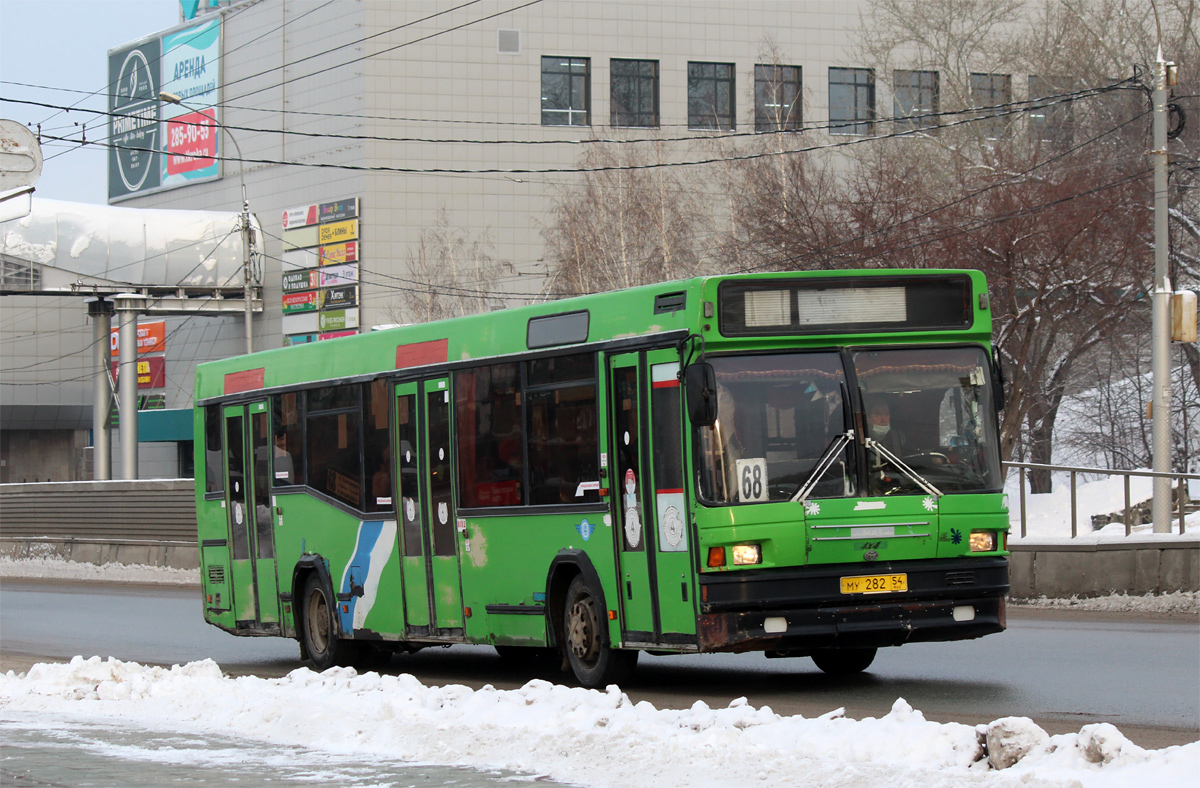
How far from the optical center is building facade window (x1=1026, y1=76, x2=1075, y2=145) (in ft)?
123

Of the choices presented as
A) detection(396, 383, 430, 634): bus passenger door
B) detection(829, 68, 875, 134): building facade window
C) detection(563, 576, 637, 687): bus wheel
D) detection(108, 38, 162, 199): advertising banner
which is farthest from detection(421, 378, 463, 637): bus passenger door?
detection(108, 38, 162, 199): advertising banner

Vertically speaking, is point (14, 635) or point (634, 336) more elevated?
point (634, 336)

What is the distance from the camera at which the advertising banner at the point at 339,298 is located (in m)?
59.8

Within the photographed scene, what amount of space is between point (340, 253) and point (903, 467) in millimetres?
51101

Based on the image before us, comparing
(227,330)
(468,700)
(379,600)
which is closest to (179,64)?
(227,330)

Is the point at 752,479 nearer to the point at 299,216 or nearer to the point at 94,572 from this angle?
the point at 94,572

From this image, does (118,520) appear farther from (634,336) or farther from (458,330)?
(634,336)

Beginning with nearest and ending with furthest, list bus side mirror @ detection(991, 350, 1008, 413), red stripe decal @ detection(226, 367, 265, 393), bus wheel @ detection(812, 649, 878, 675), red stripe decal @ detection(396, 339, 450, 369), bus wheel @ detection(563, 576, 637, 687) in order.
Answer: bus side mirror @ detection(991, 350, 1008, 413)
bus wheel @ detection(563, 576, 637, 687)
bus wheel @ detection(812, 649, 878, 675)
red stripe decal @ detection(396, 339, 450, 369)
red stripe decal @ detection(226, 367, 265, 393)

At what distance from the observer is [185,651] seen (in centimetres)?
1750

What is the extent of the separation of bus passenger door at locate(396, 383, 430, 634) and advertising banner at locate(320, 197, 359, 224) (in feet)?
153

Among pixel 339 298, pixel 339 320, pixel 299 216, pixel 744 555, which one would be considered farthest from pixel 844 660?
pixel 299 216

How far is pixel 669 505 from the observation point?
35.6 ft

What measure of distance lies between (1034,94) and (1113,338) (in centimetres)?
640

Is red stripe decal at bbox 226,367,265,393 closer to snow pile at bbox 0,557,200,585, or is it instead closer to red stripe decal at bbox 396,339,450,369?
red stripe decal at bbox 396,339,450,369
